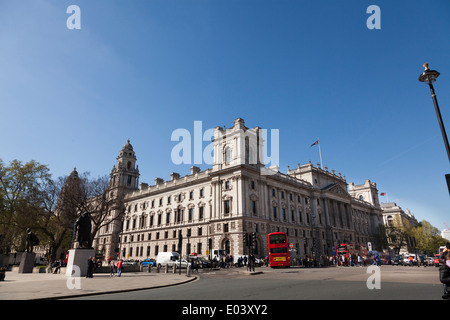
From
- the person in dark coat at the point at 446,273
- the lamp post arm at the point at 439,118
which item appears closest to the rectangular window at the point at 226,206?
the lamp post arm at the point at 439,118

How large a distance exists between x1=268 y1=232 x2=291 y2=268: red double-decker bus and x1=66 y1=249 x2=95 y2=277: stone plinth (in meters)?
20.5

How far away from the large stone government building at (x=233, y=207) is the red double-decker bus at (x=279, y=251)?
9.78 meters

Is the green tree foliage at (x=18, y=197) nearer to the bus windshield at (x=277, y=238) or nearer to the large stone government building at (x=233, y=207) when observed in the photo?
the large stone government building at (x=233, y=207)

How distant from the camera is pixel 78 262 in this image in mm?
21656

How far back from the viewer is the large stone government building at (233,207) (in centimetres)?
4712

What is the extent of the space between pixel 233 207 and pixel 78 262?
2802 cm

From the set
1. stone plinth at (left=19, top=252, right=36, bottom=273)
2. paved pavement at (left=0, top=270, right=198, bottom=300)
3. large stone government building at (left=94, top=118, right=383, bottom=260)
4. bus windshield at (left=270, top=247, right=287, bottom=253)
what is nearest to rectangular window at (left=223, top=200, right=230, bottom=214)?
large stone government building at (left=94, top=118, right=383, bottom=260)

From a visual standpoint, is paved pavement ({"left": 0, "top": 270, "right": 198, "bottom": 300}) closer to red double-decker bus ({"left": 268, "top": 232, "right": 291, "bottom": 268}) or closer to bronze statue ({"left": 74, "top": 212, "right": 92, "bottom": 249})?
bronze statue ({"left": 74, "top": 212, "right": 92, "bottom": 249})

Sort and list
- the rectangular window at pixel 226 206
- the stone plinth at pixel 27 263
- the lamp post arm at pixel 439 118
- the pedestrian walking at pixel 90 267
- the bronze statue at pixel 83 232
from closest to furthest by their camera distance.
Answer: the lamp post arm at pixel 439 118 → the pedestrian walking at pixel 90 267 → the bronze statue at pixel 83 232 → the stone plinth at pixel 27 263 → the rectangular window at pixel 226 206

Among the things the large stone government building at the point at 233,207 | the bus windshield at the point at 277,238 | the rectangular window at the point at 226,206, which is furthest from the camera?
the rectangular window at the point at 226,206

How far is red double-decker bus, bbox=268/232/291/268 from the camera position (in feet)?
108

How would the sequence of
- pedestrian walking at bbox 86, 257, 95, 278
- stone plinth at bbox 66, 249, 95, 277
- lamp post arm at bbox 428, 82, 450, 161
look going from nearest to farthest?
lamp post arm at bbox 428, 82, 450, 161 < pedestrian walking at bbox 86, 257, 95, 278 < stone plinth at bbox 66, 249, 95, 277
